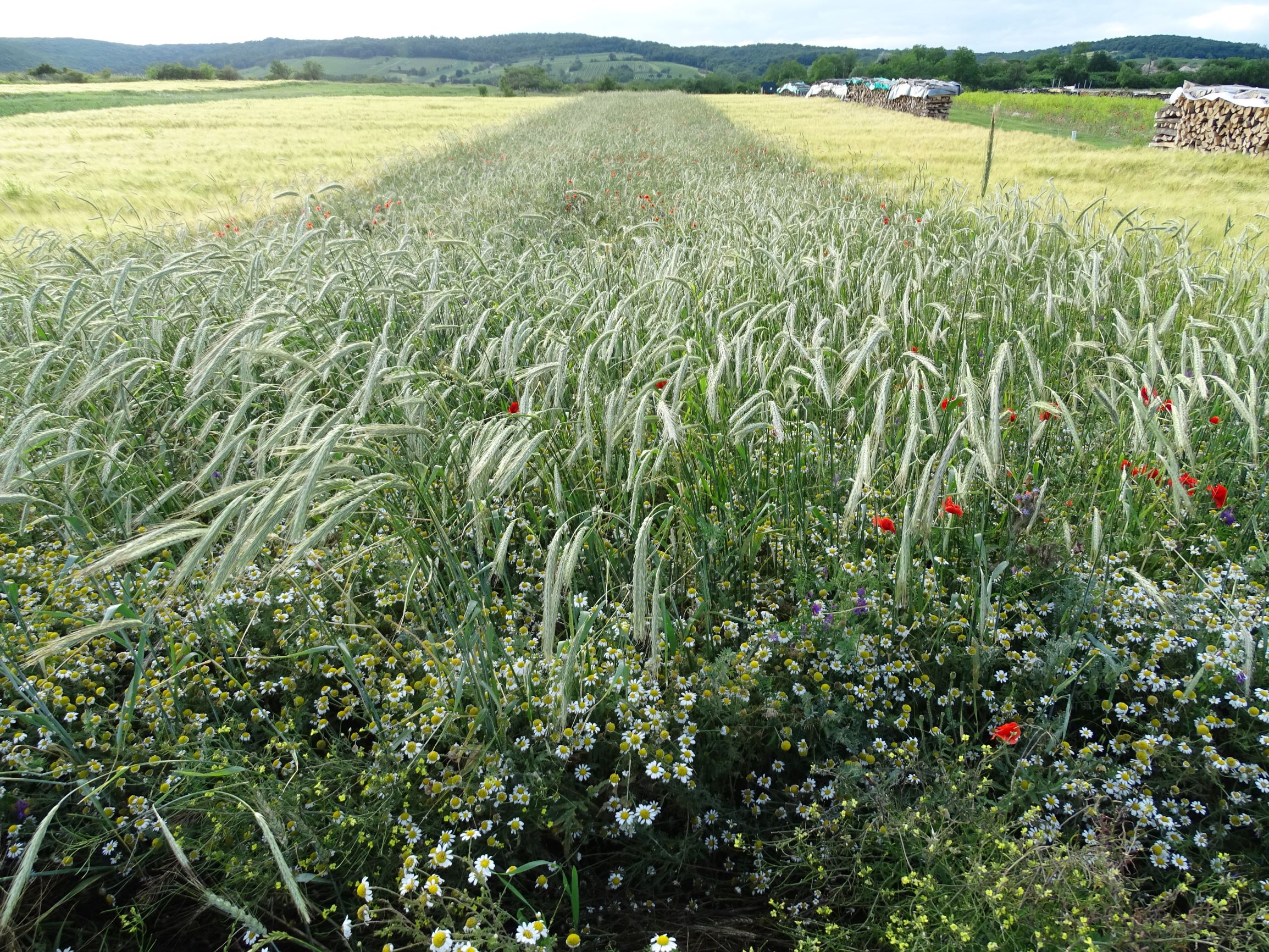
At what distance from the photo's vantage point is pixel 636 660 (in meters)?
1.79

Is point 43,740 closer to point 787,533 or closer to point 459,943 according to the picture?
point 459,943

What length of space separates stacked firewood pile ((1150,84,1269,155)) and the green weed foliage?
1679 centimetres

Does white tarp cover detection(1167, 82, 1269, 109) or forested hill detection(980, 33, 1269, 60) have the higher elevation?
forested hill detection(980, 33, 1269, 60)

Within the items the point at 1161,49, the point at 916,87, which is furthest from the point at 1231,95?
the point at 1161,49

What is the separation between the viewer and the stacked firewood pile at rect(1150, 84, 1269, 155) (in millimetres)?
14047

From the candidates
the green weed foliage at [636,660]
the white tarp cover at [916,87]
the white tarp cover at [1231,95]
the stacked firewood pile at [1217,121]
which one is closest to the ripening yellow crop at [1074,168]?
the stacked firewood pile at [1217,121]

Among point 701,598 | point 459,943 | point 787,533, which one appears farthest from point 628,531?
point 459,943

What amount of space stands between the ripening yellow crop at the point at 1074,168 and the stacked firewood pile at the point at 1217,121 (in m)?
2.35

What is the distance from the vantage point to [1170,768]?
1.56 m

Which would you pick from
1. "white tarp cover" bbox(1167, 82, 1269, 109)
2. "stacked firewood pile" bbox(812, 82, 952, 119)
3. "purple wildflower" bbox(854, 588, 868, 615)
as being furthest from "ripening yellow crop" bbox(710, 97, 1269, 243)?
"stacked firewood pile" bbox(812, 82, 952, 119)

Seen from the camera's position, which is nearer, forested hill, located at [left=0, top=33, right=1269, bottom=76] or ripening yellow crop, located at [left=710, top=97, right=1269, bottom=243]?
ripening yellow crop, located at [left=710, top=97, right=1269, bottom=243]

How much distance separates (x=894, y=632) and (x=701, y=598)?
55 cm

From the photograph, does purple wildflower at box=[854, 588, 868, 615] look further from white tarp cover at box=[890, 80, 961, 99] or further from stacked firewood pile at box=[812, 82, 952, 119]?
white tarp cover at box=[890, 80, 961, 99]

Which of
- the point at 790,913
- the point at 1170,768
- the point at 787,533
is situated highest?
the point at 787,533
